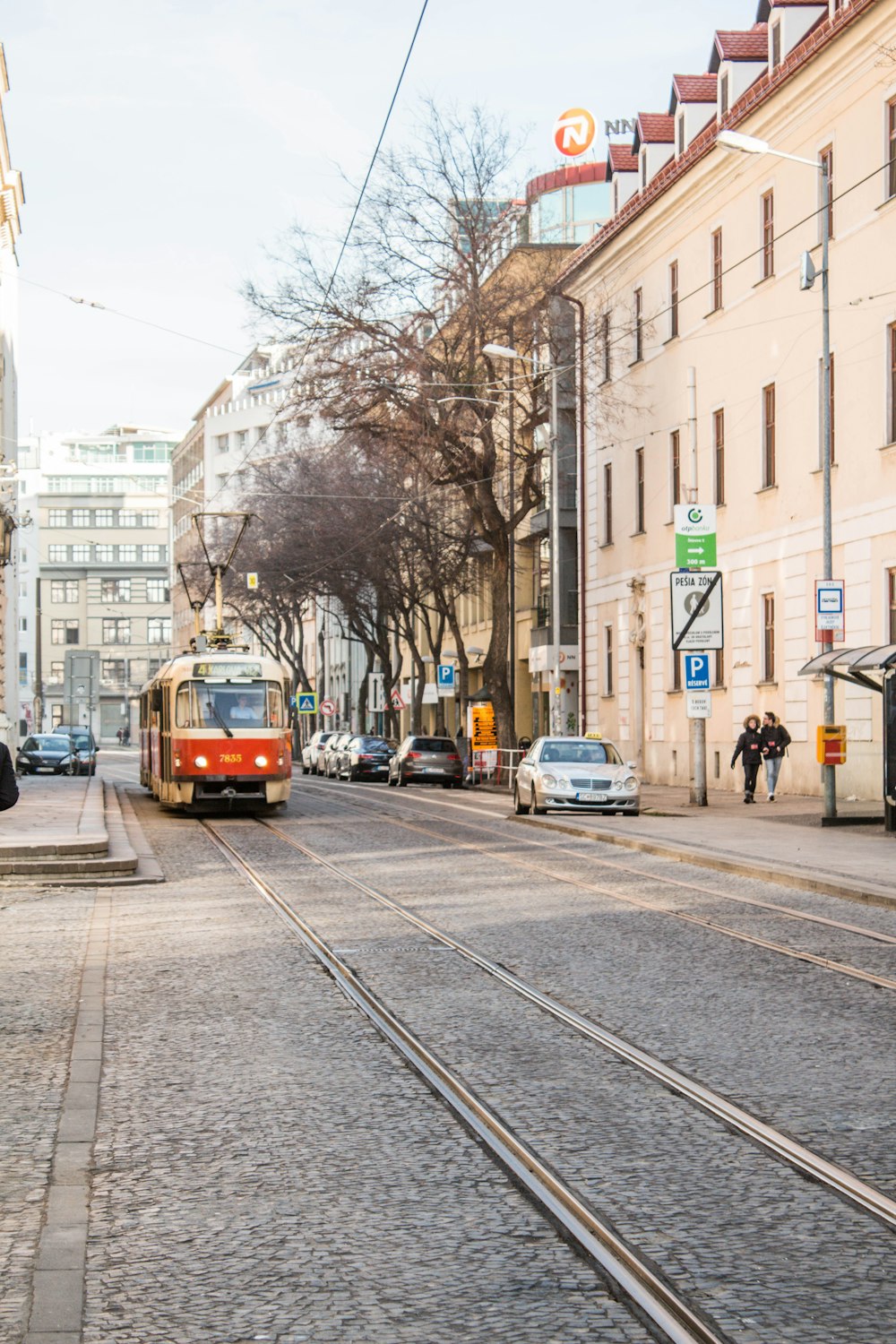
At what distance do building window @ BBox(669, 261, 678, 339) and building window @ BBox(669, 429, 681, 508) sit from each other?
228 centimetres

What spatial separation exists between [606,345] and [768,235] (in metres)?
9.23

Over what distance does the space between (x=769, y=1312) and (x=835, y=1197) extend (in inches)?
48.9

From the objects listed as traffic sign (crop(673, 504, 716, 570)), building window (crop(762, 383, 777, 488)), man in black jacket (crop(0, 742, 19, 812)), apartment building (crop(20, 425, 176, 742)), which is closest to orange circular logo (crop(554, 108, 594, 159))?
building window (crop(762, 383, 777, 488))

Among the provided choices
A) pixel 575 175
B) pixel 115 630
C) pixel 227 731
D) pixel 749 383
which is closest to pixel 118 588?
pixel 115 630

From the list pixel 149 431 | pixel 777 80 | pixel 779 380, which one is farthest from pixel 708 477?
pixel 149 431

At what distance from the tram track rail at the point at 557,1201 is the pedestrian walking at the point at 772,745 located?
24.0 meters

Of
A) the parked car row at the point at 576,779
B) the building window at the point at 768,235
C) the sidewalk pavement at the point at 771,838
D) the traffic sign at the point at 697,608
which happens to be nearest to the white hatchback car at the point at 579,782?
the parked car row at the point at 576,779

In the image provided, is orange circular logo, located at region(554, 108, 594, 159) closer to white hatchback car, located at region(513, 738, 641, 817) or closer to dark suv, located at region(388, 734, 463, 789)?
dark suv, located at region(388, 734, 463, 789)

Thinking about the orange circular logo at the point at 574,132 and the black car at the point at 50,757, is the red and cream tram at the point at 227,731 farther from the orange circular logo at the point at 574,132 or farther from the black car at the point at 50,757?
the orange circular logo at the point at 574,132

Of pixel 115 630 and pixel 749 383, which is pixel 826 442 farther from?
pixel 115 630

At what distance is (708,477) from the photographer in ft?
135

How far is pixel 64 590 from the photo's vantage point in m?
157

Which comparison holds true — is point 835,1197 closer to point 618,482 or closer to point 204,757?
point 204,757

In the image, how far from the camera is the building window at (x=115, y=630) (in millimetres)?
157125
